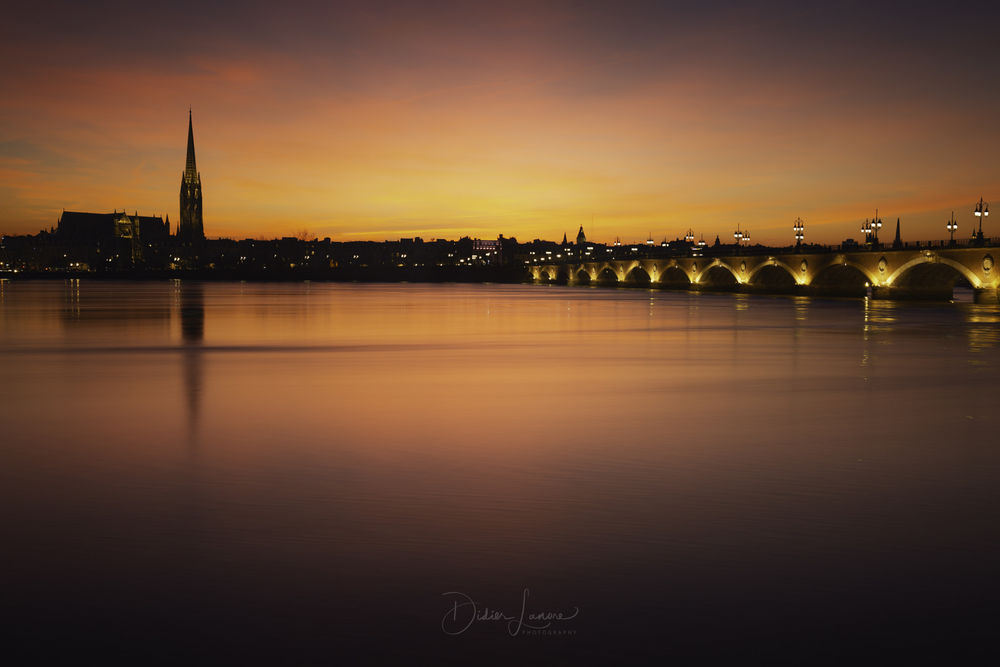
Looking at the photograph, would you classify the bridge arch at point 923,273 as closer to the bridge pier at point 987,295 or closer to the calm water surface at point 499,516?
the bridge pier at point 987,295

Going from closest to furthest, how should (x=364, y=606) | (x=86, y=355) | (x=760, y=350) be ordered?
(x=364, y=606) → (x=86, y=355) → (x=760, y=350)

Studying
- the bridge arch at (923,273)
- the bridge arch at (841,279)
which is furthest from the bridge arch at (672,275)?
the bridge arch at (923,273)

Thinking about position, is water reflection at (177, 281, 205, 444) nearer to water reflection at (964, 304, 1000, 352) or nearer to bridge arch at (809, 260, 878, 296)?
water reflection at (964, 304, 1000, 352)

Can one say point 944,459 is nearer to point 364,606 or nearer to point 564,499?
point 564,499

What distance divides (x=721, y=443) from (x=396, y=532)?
6282mm

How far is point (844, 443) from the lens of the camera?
12.3 metres

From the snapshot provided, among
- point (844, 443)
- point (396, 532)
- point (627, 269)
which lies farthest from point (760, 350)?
point (627, 269)

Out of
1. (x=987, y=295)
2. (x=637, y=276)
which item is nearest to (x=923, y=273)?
(x=987, y=295)

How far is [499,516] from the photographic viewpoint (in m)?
8.23

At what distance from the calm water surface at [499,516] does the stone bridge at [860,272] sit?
196ft

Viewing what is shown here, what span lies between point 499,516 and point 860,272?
340 feet

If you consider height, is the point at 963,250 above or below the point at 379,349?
above

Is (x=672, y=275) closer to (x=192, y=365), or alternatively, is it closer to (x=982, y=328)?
(x=982, y=328)

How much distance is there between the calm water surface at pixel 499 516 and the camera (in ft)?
18.4
